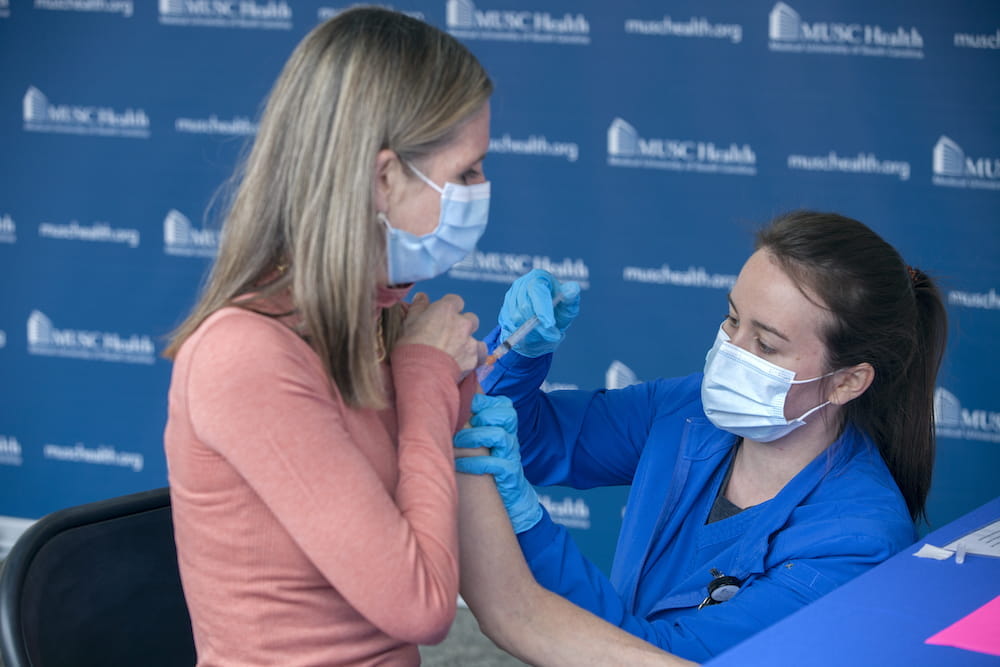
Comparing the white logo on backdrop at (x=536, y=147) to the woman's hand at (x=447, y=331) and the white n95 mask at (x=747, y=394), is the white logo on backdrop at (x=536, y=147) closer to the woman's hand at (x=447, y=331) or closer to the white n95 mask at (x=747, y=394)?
the white n95 mask at (x=747, y=394)

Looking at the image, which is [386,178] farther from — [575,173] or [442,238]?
[575,173]

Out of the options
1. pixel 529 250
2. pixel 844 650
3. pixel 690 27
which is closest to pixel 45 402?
pixel 529 250

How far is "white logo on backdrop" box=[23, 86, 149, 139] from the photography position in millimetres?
3436

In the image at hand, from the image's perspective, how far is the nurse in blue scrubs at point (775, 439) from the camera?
4.58ft

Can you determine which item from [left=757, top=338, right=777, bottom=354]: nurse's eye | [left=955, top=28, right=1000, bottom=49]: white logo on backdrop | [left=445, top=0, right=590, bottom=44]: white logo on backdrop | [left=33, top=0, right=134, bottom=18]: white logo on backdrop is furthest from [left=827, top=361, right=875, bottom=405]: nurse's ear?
[left=33, top=0, right=134, bottom=18]: white logo on backdrop

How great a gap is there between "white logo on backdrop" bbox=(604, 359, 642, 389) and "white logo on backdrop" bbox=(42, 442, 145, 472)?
1.66m

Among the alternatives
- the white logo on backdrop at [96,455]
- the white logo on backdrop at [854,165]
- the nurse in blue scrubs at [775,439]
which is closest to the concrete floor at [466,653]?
the nurse in blue scrubs at [775,439]

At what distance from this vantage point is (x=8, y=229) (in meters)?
3.55

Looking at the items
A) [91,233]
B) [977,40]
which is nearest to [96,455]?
[91,233]

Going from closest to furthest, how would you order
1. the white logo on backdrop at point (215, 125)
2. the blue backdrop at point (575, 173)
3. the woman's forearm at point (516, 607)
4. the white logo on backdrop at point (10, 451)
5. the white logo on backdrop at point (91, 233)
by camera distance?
the woman's forearm at point (516, 607) → the blue backdrop at point (575, 173) → the white logo on backdrop at point (215, 125) → the white logo on backdrop at point (91, 233) → the white logo on backdrop at point (10, 451)

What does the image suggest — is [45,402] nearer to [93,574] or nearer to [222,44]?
[222,44]

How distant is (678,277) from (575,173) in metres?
0.45

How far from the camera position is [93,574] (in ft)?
4.12

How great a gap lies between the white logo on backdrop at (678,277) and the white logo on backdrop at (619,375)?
269 millimetres
